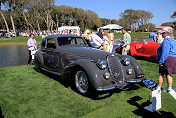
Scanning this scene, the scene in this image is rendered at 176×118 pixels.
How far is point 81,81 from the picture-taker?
4.24 m

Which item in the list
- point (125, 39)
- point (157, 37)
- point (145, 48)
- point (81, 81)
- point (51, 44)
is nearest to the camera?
point (81, 81)

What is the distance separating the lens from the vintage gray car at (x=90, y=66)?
3777 mm

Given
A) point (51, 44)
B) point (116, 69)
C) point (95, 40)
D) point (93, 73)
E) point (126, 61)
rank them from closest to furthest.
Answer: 1. point (93, 73)
2. point (116, 69)
3. point (126, 61)
4. point (51, 44)
5. point (95, 40)

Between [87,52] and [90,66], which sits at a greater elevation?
[87,52]

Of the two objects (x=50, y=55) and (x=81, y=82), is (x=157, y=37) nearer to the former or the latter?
(x=50, y=55)

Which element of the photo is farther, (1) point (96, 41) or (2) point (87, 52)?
(1) point (96, 41)

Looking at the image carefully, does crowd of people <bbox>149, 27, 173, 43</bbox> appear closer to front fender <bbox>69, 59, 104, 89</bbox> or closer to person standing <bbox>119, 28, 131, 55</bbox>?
person standing <bbox>119, 28, 131, 55</bbox>

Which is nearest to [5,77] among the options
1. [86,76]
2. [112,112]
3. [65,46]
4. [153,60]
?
[65,46]

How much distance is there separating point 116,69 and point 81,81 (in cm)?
104

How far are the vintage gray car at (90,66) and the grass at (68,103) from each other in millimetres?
402

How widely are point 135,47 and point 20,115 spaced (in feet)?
25.5

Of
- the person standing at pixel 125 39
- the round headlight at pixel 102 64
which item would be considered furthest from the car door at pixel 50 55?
the person standing at pixel 125 39

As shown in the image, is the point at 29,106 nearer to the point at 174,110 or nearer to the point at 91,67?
the point at 91,67

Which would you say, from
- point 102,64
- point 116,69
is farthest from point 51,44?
point 116,69
